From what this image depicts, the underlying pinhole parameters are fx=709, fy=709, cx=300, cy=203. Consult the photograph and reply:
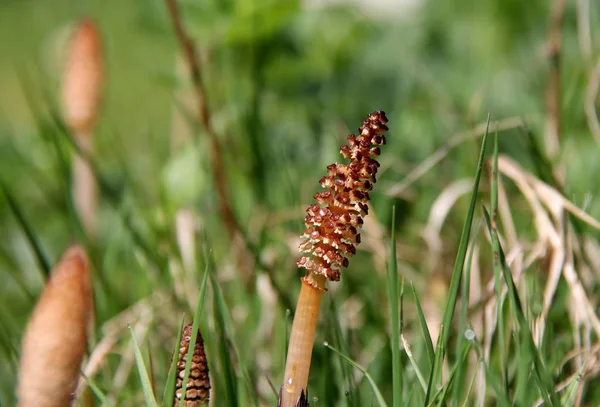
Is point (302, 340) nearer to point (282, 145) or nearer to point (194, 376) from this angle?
point (194, 376)

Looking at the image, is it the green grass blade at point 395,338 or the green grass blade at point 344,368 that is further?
the green grass blade at point 344,368

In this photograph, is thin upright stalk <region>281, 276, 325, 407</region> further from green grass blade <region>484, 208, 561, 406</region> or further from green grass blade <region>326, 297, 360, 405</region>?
green grass blade <region>484, 208, 561, 406</region>

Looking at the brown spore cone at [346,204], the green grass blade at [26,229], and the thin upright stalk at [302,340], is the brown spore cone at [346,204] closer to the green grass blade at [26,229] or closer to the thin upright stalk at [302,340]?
the thin upright stalk at [302,340]

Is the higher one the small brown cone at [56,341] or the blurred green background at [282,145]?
the blurred green background at [282,145]

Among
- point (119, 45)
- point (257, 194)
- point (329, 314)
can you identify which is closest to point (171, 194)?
point (257, 194)

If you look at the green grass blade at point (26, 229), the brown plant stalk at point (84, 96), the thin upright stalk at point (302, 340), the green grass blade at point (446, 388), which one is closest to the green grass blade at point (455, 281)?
the green grass blade at point (446, 388)

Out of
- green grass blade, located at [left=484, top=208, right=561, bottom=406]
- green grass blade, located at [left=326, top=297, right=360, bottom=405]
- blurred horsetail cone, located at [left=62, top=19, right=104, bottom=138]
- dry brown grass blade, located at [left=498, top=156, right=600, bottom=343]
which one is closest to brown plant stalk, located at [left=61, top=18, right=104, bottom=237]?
blurred horsetail cone, located at [left=62, top=19, right=104, bottom=138]

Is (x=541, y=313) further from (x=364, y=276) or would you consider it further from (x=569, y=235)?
(x=364, y=276)
